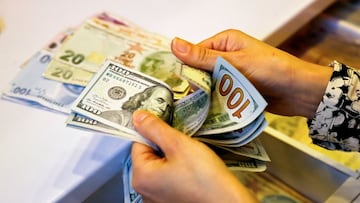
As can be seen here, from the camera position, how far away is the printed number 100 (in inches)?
25.6

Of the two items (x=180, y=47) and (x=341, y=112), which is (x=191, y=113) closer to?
(x=180, y=47)

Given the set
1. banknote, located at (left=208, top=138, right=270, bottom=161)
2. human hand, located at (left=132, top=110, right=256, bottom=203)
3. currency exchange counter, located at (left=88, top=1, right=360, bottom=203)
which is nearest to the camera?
human hand, located at (left=132, top=110, right=256, bottom=203)

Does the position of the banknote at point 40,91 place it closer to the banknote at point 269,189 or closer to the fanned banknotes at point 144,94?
the fanned banknotes at point 144,94

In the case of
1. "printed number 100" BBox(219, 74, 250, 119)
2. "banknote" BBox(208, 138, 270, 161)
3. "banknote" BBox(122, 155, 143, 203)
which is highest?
"printed number 100" BBox(219, 74, 250, 119)

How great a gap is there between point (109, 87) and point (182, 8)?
0.35 meters

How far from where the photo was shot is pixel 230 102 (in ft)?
2.19

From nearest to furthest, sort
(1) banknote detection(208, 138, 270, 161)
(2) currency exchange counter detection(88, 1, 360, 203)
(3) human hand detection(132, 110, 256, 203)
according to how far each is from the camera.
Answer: (3) human hand detection(132, 110, 256, 203)
(1) banknote detection(208, 138, 270, 161)
(2) currency exchange counter detection(88, 1, 360, 203)

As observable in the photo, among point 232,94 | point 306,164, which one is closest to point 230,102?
point 232,94

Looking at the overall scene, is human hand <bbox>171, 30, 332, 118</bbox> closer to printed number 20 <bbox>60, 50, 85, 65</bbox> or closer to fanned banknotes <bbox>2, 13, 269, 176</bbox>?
fanned banknotes <bbox>2, 13, 269, 176</bbox>

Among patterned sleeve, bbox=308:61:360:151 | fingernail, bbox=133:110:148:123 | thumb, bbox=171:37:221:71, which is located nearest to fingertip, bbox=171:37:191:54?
thumb, bbox=171:37:221:71

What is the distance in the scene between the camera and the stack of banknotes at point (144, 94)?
25.1 inches

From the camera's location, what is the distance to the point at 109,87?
2.22 feet

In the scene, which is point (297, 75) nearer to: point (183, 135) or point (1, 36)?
point (183, 135)

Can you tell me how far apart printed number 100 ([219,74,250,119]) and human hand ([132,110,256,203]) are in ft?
0.28
